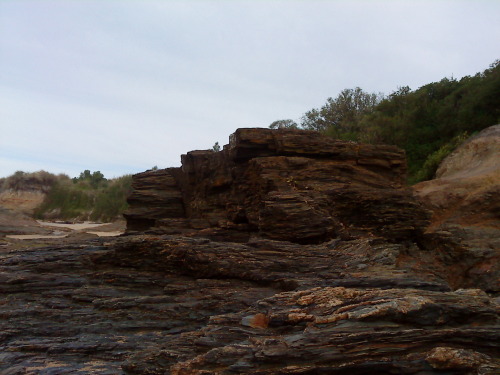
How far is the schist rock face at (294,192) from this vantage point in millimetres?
11438

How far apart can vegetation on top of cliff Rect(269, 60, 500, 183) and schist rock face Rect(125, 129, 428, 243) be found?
13888 mm

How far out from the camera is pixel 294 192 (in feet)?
40.2

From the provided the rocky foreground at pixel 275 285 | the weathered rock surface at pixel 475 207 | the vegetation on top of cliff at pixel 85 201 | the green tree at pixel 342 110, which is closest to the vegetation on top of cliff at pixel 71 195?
the vegetation on top of cliff at pixel 85 201

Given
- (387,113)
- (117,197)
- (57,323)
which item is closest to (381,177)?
(57,323)

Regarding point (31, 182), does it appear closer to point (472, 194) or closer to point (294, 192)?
point (294, 192)

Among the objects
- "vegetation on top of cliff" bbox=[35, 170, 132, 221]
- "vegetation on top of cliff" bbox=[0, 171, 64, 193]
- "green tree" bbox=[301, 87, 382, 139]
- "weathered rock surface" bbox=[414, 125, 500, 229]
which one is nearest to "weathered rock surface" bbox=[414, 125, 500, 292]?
"weathered rock surface" bbox=[414, 125, 500, 229]

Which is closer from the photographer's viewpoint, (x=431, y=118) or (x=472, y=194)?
(x=472, y=194)

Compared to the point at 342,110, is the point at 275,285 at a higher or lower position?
lower

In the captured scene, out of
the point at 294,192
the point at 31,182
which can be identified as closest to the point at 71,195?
the point at 31,182

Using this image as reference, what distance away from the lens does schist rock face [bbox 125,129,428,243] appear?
11.4m

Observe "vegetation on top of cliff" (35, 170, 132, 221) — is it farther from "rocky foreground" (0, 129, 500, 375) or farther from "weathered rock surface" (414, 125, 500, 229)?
"weathered rock surface" (414, 125, 500, 229)

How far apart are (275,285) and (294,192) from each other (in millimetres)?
3766

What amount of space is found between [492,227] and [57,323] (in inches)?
494

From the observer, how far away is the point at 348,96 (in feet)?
157
